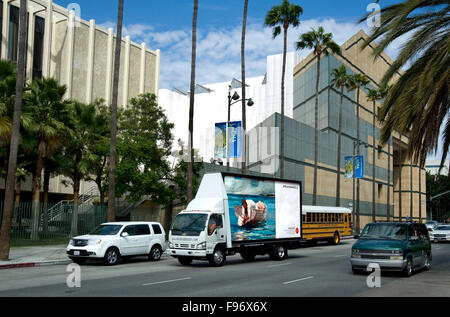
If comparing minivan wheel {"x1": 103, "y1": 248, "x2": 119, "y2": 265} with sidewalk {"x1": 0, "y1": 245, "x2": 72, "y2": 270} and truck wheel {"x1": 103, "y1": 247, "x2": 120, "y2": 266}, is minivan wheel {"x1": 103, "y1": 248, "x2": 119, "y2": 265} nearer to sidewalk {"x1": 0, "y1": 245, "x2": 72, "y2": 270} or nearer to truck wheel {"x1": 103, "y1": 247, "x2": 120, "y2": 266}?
truck wheel {"x1": 103, "y1": 247, "x2": 120, "y2": 266}

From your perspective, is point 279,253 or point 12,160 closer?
point 12,160

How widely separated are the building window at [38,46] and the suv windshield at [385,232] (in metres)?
37.3

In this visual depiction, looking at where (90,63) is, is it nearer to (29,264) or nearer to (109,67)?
(109,67)

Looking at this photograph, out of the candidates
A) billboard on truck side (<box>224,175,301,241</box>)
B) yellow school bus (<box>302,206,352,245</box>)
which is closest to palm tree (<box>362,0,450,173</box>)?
billboard on truck side (<box>224,175,301,241</box>)

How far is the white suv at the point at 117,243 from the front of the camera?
19.7m

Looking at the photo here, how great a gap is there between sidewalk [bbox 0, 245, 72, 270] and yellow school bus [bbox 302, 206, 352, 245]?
16.3 metres

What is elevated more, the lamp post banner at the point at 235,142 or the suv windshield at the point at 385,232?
the lamp post banner at the point at 235,142

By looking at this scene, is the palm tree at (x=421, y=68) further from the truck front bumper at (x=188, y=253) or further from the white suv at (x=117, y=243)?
the white suv at (x=117, y=243)

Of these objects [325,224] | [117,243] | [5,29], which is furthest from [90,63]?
[117,243]

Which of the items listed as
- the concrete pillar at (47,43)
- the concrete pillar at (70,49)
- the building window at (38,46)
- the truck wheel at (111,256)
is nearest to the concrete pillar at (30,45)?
the building window at (38,46)

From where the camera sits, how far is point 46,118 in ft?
103

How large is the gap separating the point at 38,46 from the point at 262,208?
33542 millimetres

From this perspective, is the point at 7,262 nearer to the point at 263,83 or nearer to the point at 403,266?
the point at 403,266
